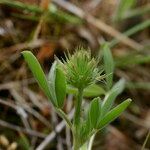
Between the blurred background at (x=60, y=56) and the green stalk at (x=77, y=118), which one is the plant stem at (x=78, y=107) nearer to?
the green stalk at (x=77, y=118)

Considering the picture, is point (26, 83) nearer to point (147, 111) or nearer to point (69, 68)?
point (147, 111)

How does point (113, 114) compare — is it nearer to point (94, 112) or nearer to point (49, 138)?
point (94, 112)

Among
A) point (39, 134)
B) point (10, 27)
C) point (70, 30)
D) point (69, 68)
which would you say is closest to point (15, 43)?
point (10, 27)

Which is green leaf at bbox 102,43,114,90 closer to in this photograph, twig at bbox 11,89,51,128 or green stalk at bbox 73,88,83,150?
green stalk at bbox 73,88,83,150

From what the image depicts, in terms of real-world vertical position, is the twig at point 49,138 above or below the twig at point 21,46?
Answer: below

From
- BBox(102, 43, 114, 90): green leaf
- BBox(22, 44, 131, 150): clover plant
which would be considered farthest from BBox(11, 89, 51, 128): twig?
BBox(22, 44, 131, 150): clover plant

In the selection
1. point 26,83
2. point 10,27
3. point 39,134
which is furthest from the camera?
point 10,27

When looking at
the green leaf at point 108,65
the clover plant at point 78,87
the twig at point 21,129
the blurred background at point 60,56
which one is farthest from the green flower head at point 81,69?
the twig at point 21,129
